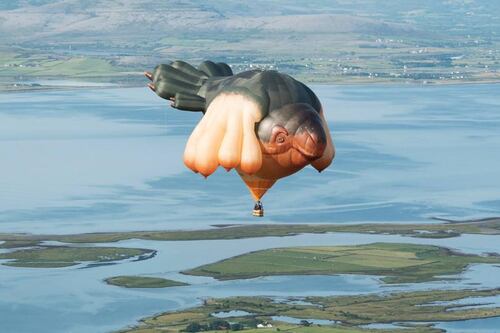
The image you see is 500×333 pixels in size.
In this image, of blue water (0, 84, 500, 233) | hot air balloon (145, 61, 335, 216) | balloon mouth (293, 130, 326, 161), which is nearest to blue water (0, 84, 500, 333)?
blue water (0, 84, 500, 233)

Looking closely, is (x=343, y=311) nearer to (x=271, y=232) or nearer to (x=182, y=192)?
(x=271, y=232)

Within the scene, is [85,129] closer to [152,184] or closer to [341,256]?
[152,184]

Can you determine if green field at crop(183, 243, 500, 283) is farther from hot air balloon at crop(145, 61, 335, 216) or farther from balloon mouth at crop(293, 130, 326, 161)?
balloon mouth at crop(293, 130, 326, 161)

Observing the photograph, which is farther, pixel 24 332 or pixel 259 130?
pixel 24 332

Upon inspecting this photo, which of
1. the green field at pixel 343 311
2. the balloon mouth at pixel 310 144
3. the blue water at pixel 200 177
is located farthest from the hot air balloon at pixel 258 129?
the blue water at pixel 200 177

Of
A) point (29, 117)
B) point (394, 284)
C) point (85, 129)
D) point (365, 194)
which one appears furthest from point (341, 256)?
point (29, 117)
